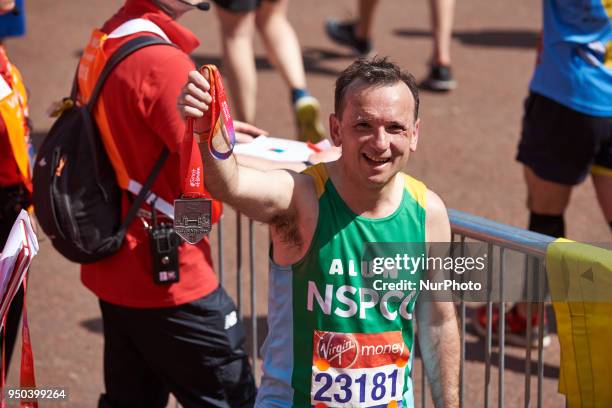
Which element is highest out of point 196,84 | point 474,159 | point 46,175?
point 196,84

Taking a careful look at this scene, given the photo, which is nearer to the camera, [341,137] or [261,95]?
[341,137]

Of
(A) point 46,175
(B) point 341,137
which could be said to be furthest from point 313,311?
(A) point 46,175

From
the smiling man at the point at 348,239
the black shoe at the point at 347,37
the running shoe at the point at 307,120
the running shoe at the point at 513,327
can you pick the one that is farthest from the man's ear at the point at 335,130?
the black shoe at the point at 347,37

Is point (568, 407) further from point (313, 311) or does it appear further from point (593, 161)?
point (593, 161)

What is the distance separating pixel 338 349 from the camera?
3.07 metres

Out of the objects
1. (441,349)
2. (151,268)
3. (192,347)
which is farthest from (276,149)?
(441,349)

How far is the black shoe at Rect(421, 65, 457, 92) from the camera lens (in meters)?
8.77

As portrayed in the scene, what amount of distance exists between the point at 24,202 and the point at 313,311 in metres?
1.49

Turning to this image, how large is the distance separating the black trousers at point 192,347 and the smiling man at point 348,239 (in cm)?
59

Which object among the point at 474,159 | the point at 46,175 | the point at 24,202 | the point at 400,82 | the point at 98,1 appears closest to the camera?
the point at 400,82

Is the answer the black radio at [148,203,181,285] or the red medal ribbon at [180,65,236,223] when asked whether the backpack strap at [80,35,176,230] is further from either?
the red medal ribbon at [180,65,236,223]

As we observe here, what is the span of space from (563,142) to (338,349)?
7.44 feet

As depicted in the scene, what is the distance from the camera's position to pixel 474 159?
7.67m

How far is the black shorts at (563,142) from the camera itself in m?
4.86
